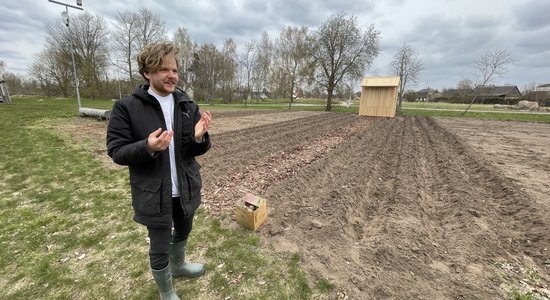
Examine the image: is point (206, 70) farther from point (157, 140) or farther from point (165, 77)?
point (157, 140)

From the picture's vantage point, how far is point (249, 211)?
3355 millimetres

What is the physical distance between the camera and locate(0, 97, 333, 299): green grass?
244 centimetres

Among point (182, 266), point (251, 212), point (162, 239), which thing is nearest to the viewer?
point (162, 239)

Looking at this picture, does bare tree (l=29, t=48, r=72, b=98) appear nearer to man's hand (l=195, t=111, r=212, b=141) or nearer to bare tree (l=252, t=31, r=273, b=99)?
bare tree (l=252, t=31, r=273, b=99)

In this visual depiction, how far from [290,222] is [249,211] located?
0.69 m

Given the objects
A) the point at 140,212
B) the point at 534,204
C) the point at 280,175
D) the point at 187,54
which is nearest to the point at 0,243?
the point at 140,212

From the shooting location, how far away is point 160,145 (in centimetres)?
151

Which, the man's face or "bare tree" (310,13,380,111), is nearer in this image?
the man's face

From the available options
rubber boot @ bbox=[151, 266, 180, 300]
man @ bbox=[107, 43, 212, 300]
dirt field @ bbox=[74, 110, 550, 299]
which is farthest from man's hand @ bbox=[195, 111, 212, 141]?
dirt field @ bbox=[74, 110, 550, 299]

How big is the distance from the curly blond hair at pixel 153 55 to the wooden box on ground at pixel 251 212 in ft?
7.37

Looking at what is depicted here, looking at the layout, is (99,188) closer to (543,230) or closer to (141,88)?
(141,88)

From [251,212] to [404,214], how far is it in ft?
8.09

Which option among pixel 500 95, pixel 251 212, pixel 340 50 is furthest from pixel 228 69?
pixel 500 95

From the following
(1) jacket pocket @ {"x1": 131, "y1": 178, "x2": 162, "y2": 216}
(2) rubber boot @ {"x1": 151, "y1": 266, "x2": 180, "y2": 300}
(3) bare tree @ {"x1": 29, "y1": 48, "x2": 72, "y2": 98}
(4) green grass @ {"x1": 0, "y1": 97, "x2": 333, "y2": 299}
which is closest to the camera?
(1) jacket pocket @ {"x1": 131, "y1": 178, "x2": 162, "y2": 216}
